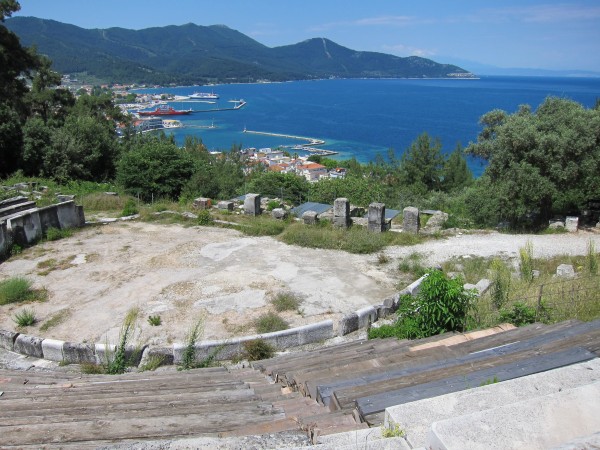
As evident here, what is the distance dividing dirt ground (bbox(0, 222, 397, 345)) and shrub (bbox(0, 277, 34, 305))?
281 millimetres

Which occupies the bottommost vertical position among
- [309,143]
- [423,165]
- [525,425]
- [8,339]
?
[309,143]

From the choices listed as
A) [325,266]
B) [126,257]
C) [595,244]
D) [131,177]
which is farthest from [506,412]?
[131,177]

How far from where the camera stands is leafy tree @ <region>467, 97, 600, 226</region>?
18.1 meters

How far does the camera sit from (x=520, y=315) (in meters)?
8.81

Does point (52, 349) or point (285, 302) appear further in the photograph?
point (285, 302)

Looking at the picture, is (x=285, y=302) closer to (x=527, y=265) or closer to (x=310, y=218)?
(x=310, y=218)

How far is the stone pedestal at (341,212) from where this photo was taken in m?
16.7

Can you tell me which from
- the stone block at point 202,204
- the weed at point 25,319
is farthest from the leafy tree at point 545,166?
the weed at point 25,319

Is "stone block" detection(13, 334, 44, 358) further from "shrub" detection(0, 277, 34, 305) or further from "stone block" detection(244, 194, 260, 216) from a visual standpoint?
"stone block" detection(244, 194, 260, 216)

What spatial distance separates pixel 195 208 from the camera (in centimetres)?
1933

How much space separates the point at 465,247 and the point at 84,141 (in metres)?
23.5

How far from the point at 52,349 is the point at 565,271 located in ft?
40.8

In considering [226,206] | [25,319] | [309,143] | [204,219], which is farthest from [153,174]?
[309,143]

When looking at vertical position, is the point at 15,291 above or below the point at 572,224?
above
